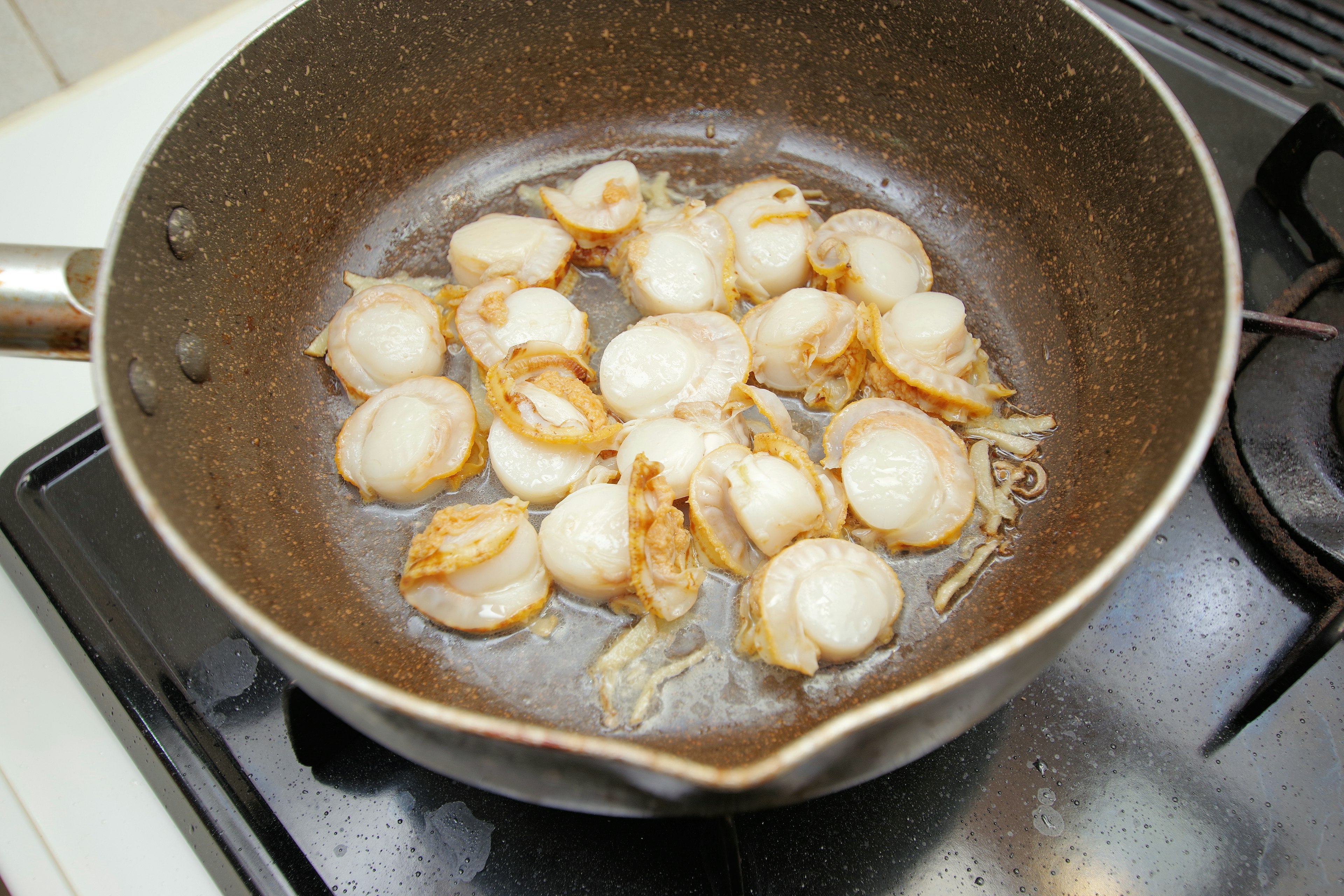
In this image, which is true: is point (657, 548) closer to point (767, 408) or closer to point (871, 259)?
point (767, 408)

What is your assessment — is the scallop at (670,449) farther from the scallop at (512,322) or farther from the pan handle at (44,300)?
the pan handle at (44,300)

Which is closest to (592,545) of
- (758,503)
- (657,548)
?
(657,548)

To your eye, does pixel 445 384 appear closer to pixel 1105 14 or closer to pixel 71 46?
pixel 71 46

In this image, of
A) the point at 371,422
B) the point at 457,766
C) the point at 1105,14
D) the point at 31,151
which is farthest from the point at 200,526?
the point at 1105,14

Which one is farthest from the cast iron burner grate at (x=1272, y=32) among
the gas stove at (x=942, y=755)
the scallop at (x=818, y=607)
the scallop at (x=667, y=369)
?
the scallop at (x=818, y=607)

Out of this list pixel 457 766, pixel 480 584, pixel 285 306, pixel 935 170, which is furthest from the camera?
pixel 935 170

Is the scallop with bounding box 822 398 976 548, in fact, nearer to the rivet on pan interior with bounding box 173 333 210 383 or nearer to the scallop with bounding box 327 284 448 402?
the scallop with bounding box 327 284 448 402
